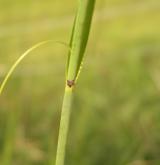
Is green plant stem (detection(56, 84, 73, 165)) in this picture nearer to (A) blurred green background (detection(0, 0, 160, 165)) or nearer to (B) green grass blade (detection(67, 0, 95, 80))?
(B) green grass blade (detection(67, 0, 95, 80))

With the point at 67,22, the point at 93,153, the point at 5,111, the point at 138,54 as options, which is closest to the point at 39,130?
the point at 5,111

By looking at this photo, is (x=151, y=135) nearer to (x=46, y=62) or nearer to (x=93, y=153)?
(x=93, y=153)

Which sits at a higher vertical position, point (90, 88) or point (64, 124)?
point (64, 124)

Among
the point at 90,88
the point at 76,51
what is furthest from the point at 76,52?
the point at 90,88

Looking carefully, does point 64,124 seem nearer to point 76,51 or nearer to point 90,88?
point 76,51

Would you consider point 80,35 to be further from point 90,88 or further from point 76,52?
point 90,88

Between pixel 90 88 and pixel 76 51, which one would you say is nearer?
pixel 76 51

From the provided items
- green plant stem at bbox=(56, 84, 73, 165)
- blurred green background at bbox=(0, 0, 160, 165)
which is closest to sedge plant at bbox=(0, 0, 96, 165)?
green plant stem at bbox=(56, 84, 73, 165)

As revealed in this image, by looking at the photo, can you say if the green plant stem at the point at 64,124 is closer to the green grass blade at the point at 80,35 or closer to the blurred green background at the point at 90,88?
the green grass blade at the point at 80,35
